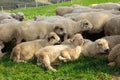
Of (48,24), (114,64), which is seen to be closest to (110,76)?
(114,64)

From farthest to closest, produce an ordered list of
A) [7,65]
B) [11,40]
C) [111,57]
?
[11,40] < [7,65] < [111,57]

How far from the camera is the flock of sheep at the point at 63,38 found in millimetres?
11922

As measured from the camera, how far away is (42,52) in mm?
11695

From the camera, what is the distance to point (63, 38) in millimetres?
14477

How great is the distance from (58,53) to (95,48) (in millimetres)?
1265

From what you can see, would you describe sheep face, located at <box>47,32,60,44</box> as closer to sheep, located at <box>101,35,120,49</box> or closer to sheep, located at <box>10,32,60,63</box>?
sheep, located at <box>10,32,60,63</box>

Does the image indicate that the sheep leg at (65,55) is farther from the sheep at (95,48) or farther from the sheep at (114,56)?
the sheep at (114,56)

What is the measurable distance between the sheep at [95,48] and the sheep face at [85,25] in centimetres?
244

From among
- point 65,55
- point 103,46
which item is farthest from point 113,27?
→ point 65,55

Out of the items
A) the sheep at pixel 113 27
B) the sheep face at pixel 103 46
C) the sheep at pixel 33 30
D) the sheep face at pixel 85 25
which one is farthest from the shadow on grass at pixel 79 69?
the sheep face at pixel 85 25

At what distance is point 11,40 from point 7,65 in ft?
8.65

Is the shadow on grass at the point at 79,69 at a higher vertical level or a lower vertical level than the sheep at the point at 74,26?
lower

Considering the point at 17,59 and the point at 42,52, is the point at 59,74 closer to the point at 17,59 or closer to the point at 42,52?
the point at 42,52

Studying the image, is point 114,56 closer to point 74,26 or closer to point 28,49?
point 28,49
